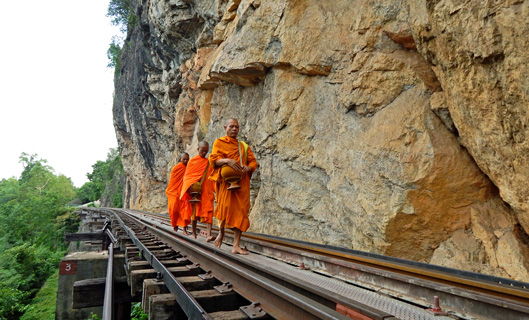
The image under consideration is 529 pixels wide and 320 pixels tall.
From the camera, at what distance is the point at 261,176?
357 inches

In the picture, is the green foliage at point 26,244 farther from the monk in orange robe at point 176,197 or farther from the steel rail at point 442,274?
the steel rail at point 442,274

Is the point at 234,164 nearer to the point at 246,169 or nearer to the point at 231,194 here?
the point at 246,169

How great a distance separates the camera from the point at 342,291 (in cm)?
281

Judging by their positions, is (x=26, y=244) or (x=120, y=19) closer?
(x=26, y=244)

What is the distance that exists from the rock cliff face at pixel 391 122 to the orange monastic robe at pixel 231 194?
2190 mm

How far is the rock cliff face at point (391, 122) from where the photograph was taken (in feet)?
13.4

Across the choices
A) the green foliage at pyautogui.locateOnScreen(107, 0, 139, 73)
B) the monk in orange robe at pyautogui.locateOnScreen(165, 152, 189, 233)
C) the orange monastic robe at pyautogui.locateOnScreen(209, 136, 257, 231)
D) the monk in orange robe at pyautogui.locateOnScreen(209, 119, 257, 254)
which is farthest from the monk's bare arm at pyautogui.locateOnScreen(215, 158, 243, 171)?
the green foliage at pyautogui.locateOnScreen(107, 0, 139, 73)

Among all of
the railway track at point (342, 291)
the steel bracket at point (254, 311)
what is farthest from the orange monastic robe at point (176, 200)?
the steel bracket at point (254, 311)

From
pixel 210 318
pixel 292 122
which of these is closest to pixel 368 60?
pixel 292 122

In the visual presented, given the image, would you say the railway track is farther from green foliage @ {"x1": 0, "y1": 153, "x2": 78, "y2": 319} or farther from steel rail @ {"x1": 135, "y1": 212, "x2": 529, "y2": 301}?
green foliage @ {"x1": 0, "y1": 153, "x2": 78, "y2": 319}

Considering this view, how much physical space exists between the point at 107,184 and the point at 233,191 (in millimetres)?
56108

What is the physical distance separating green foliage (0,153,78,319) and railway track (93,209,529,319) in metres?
13.7

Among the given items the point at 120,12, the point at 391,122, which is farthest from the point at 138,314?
the point at 120,12

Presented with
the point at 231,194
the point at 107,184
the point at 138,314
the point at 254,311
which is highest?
the point at 107,184
